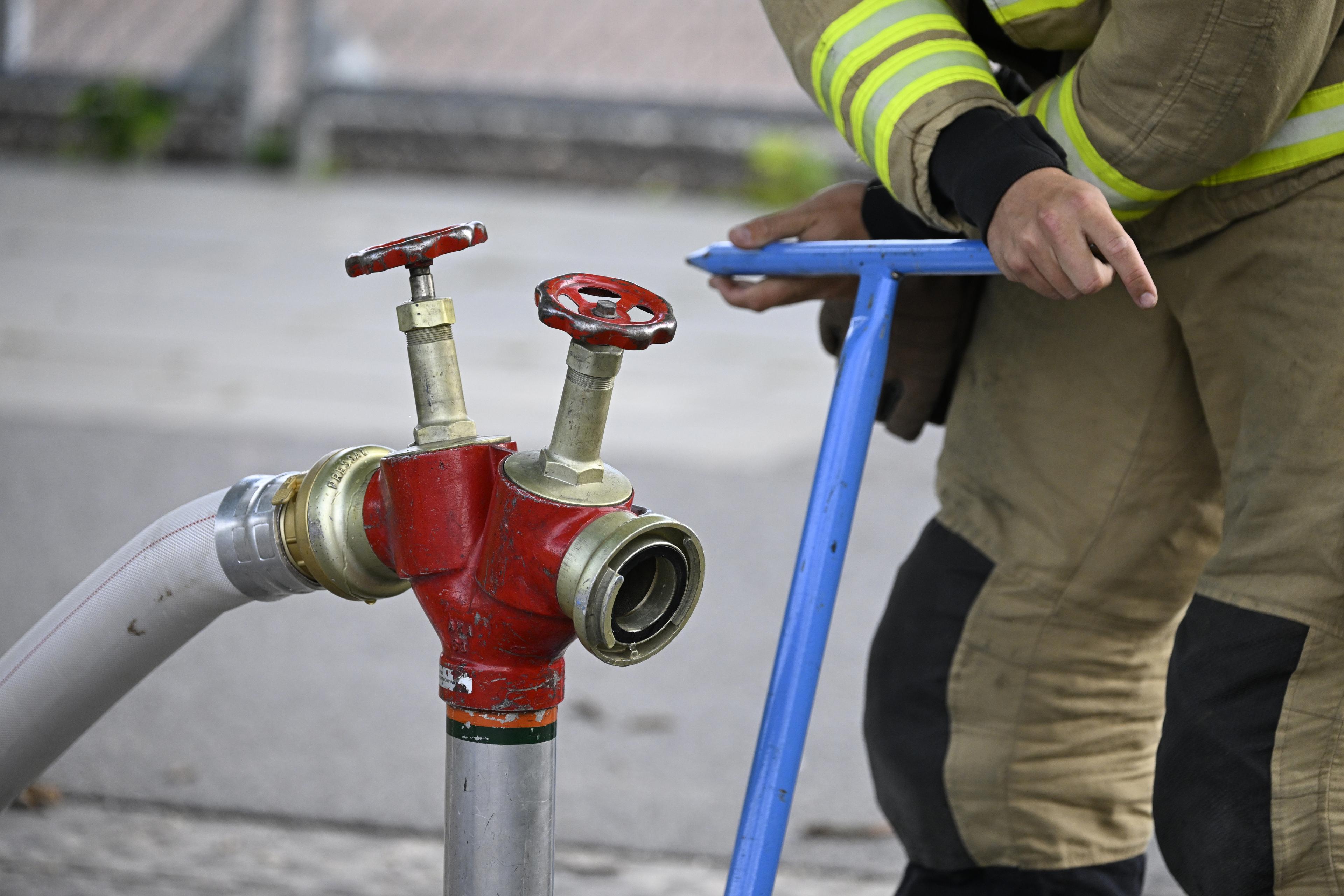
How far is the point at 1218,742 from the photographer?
1018 millimetres

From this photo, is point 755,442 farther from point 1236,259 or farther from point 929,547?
point 1236,259

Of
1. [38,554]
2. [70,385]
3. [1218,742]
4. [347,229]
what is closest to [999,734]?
[1218,742]

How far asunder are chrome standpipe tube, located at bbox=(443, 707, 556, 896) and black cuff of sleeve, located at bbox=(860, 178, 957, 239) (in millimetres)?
575

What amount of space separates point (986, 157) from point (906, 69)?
0.37 feet

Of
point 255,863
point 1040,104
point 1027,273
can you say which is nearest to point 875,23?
point 1040,104

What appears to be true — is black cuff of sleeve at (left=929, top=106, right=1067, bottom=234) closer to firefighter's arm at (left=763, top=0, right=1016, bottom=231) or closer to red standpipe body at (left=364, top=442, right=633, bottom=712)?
firefighter's arm at (left=763, top=0, right=1016, bottom=231)

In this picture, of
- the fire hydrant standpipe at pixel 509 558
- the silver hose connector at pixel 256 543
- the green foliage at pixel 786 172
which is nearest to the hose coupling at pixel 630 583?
the fire hydrant standpipe at pixel 509 558

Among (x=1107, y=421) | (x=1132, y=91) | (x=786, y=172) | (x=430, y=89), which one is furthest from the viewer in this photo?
(x=430, y=89)

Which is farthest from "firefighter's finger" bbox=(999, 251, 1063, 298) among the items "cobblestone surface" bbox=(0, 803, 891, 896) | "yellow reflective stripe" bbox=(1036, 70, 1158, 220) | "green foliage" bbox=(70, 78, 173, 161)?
"green foliage" bbox=(70, 78, 173, 161)

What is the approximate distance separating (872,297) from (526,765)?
0.46 metres

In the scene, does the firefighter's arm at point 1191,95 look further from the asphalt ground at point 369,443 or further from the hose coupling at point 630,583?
Answer: the asphalt ground at point 369,443

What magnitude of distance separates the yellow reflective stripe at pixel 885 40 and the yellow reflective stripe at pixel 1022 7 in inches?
1.2

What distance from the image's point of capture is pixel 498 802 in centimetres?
95

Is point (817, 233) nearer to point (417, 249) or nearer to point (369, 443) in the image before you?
point (417, 249)
